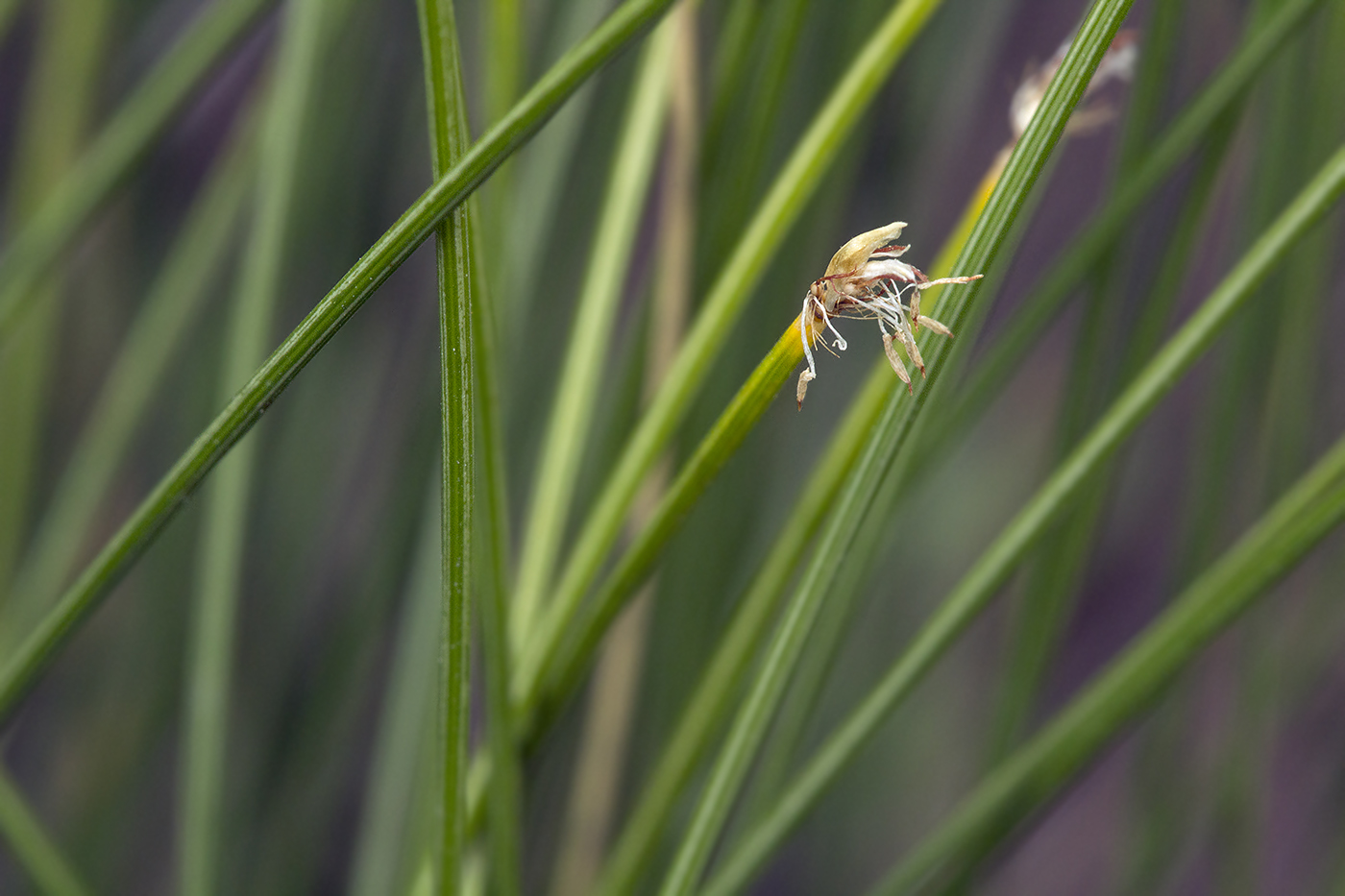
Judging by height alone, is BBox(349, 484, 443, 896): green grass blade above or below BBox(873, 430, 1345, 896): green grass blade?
above

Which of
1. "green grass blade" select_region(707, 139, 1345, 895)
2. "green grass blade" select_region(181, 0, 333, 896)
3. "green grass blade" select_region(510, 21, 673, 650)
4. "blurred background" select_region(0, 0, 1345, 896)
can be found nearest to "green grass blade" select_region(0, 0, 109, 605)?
"blurred background" select_region(0, 0, 1345, 896)

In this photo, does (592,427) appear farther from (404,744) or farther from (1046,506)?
(1046,506)

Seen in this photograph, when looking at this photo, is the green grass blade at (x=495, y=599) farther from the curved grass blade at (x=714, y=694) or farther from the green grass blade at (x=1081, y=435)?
the green grass blade at (x=1081, y=435)

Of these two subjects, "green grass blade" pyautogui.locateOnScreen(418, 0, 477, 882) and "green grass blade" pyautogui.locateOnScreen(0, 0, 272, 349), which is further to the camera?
"green grass blade" pyautogui.locateOnScreen(0, 0, 272, 349)

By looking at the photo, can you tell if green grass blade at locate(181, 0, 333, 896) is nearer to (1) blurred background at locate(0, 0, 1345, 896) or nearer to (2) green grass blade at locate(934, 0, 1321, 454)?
(1) blurred background at locate(0, 0, 1345, 896)

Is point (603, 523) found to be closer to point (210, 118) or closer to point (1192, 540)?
point (1192, 540)

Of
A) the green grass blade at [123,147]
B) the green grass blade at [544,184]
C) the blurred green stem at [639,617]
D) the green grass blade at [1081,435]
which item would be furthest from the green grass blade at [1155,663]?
the green grass blade at [123,147]
